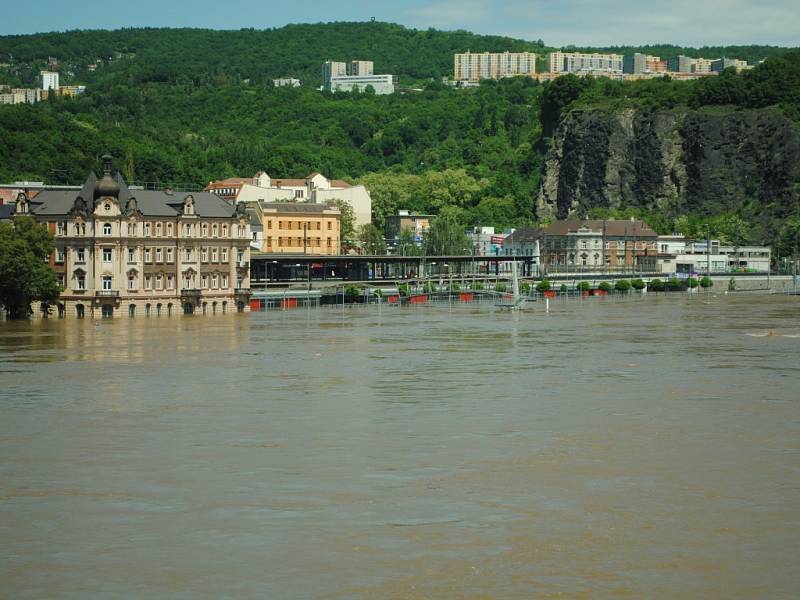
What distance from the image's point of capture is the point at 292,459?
37.1 m

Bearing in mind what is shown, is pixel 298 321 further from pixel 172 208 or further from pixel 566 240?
pixel 566 240

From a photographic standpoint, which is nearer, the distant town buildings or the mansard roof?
the mansard roof

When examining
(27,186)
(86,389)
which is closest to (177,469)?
(86,389)

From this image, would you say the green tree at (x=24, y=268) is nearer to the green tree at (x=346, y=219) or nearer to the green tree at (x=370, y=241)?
the green tree at (x=346, y=219)

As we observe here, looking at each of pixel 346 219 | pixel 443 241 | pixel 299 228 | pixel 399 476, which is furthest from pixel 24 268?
pixel 443 241

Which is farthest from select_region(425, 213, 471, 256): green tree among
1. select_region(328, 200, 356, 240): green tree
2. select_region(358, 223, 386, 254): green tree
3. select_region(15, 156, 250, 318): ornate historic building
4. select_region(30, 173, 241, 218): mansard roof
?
select_region(15, 156, 250, 318): ornate historic building

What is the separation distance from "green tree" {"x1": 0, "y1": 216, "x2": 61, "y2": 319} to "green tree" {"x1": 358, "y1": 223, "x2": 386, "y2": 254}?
85257mm

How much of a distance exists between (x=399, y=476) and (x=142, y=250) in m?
68.0

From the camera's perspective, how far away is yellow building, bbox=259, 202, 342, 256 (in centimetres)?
15025

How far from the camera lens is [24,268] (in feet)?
288

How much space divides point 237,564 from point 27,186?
341 feet

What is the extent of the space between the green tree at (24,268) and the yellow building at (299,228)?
56340mm

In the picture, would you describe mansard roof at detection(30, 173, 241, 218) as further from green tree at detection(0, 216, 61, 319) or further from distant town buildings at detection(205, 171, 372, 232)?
distant town buildings at detection(205, 171, 372, 232)

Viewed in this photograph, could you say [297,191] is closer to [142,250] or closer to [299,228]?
[299,228]
